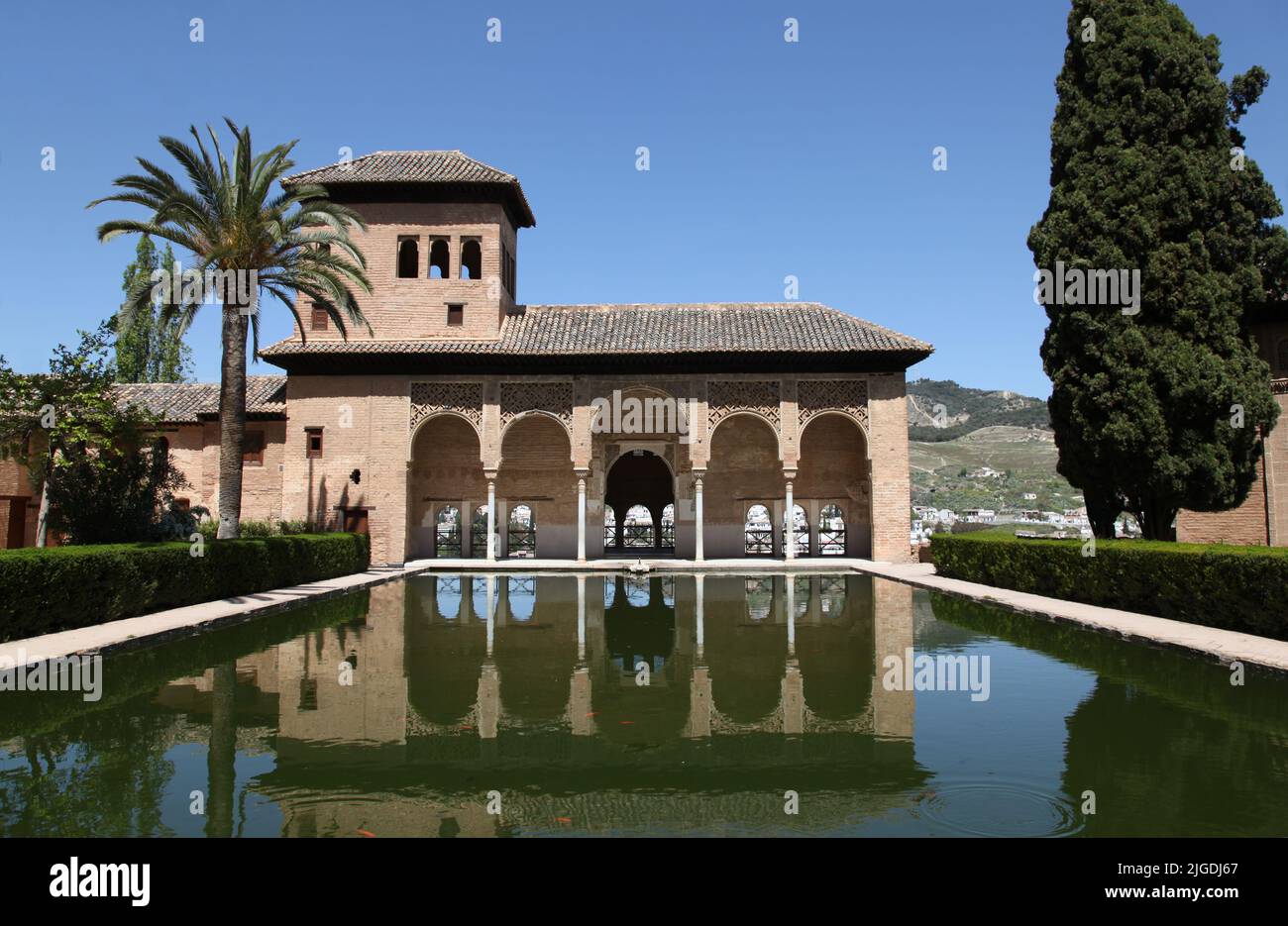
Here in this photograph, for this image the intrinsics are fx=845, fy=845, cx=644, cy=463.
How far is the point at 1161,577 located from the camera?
1133 centimetres

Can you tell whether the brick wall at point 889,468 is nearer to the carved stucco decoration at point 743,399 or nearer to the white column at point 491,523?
the carved stucco decoration at point 743,399

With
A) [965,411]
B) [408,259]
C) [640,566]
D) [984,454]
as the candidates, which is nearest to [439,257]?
[408,259]

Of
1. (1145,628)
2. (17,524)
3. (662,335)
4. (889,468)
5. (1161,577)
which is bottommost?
(1145,628)

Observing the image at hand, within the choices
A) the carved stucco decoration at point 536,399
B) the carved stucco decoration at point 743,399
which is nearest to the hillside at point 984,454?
the carved stucco decoration at point 743,399

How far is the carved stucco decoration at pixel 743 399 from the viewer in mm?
23406

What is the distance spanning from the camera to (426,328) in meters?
24.2

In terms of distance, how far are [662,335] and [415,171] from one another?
342 inches

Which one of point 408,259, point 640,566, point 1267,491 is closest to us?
point 1267,491

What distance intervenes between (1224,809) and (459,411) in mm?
21158

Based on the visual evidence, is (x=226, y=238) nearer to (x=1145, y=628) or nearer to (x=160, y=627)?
(x=160, y=627)

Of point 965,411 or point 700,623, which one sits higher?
point 965,411

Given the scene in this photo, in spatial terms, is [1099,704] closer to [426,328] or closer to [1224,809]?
[1224,809]

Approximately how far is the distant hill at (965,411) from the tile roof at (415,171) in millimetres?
92064
